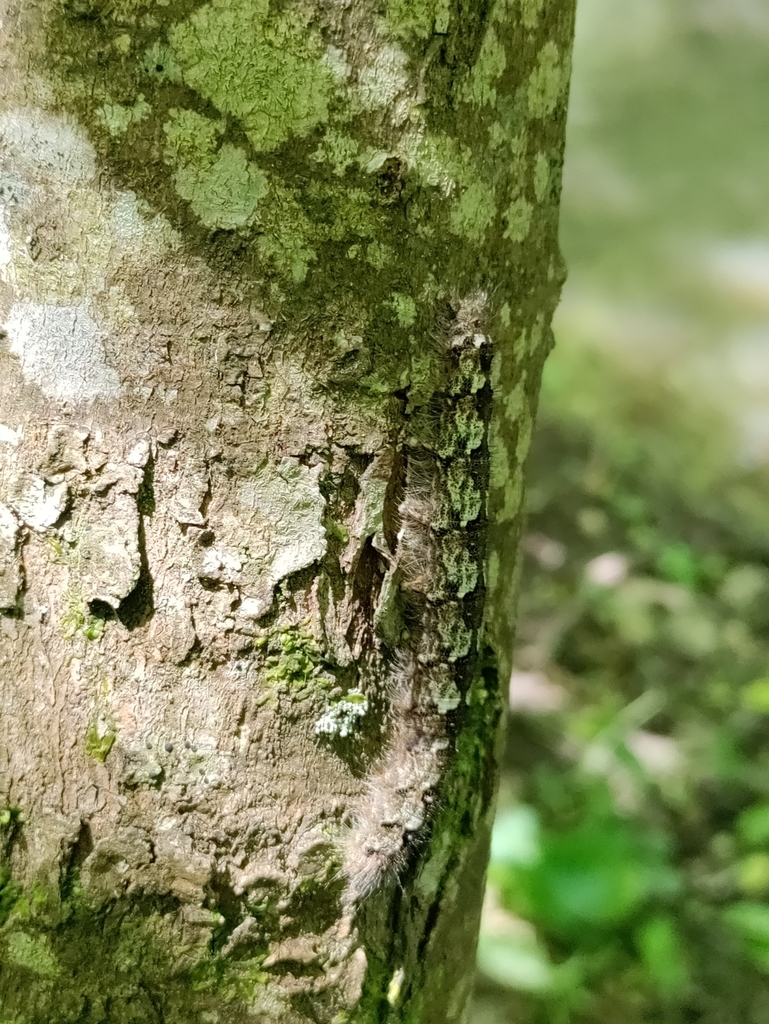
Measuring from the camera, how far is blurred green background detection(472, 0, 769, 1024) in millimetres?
2389

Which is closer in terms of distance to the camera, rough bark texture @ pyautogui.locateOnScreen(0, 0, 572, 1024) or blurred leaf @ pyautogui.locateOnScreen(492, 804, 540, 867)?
rough bark texture @ pyautogui.locateOnScreen(0, 0, 572, 1024)

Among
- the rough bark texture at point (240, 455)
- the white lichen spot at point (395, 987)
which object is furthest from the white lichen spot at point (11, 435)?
the white lichen spot at point (395, 987)

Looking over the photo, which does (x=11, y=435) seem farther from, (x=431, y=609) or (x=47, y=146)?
(x=431, y=609)

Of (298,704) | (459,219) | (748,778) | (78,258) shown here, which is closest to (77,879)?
(298,704)

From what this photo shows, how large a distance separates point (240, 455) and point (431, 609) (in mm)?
278

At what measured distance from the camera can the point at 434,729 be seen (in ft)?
3.15

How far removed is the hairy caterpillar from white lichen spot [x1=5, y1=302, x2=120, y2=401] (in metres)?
0.34

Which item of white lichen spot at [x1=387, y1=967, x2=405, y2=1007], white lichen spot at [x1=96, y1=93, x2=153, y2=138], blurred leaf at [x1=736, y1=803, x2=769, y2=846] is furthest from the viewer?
blurred leaf at [x1=736, y1=803, x2=769, y2=846]

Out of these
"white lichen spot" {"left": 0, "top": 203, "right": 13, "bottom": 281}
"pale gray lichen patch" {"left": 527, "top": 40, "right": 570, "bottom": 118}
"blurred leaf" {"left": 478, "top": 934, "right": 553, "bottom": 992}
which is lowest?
"blurred leaf" {"left": 478, "top": 934, "right": 553, "bottom": 992}

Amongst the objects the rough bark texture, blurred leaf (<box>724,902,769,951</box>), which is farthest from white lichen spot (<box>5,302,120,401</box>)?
blurred leaf (<box>724,902,769,951</box>)

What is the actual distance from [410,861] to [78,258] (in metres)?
0.76

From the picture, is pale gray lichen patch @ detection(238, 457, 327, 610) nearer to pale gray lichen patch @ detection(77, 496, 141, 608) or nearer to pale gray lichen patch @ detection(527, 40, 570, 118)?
pale gray lichen patch @ detection(77, 496, 141, 608)

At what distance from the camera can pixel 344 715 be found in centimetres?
94

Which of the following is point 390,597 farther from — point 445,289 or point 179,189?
point 179,189
